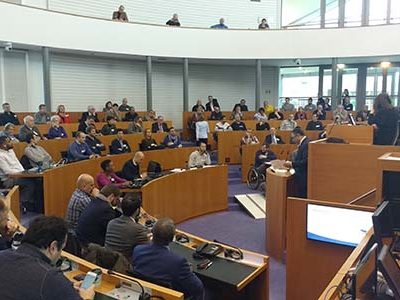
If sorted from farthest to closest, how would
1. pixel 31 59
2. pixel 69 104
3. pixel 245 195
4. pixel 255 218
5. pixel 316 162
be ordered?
pixel 69 104
pixel 31 59
pixel 245 195
pixel 255 218
pixel 316 162

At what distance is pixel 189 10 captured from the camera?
48.9ft

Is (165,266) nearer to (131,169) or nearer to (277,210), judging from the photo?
(277,210)

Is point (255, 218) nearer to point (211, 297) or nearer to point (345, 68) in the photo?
point (211, 297)

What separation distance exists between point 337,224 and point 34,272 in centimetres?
261

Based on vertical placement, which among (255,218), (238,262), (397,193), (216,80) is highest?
(216,80)

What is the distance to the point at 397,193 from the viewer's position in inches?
105

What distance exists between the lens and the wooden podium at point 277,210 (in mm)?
5457

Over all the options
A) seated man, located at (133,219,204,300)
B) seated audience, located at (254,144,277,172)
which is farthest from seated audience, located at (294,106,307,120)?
seated man, located at (133,219,204,300)

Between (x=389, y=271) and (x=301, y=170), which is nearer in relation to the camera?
(x=389, y=271)

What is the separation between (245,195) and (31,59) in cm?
744

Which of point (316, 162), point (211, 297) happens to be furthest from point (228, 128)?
point (211, 297)

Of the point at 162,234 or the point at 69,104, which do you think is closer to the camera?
the point at 162,234

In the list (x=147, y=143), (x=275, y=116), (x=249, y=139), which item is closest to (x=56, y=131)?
(x=147, y=143)

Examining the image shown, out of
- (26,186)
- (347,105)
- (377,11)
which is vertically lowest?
(26,186)
